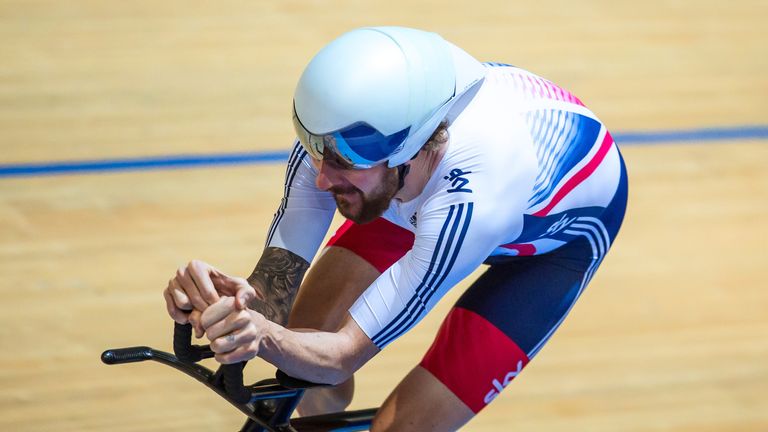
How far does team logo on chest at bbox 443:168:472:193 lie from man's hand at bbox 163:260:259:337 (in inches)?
17.9

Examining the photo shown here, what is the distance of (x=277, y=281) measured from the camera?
2330 mm

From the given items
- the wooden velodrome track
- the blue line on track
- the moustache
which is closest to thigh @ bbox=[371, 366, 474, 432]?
the moustache

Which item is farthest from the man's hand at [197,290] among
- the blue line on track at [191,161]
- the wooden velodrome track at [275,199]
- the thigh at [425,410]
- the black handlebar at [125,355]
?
the blue line on track at [191,161]

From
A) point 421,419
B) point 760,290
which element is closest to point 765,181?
point 760,290

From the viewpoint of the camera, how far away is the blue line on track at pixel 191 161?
3.95 meters

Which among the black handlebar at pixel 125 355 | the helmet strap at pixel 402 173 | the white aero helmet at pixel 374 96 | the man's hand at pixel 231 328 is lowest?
the black handlebar at pixel 125 355

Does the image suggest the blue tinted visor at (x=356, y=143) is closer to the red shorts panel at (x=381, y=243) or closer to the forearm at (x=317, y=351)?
the forearm at (x=317, y=351)

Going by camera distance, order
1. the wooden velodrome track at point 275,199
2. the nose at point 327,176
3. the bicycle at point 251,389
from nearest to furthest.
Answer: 1. the bicycle at point 251,389
2. the nose at point 327,176
3. the wooden velodrome track at point 275,199

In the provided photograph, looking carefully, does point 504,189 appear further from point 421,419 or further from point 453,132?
point 421,419

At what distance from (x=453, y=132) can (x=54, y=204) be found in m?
2.08

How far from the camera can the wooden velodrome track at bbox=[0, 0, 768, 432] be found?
10.4 ft

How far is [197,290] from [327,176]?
367 mm

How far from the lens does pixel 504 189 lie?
2131 mm

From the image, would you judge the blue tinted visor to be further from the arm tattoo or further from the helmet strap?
the arm tattoo
